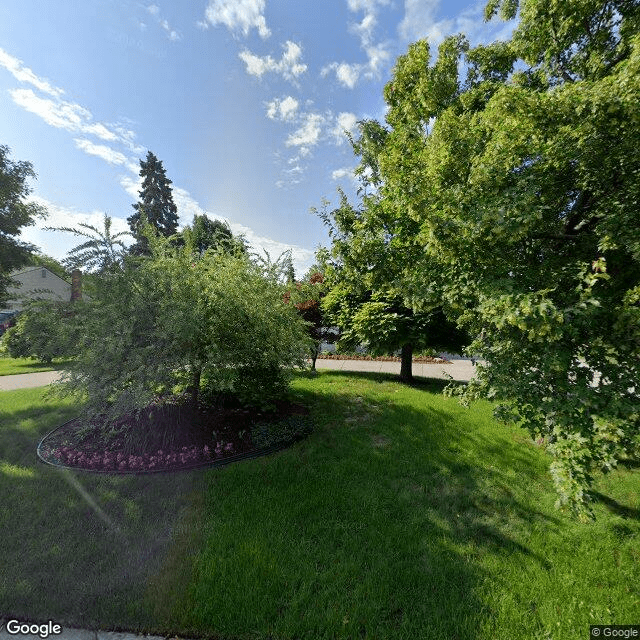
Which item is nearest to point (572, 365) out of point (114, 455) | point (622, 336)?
point (622, 336)

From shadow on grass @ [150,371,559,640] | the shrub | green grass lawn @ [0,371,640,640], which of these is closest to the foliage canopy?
green grass lawn @ [0,371,640,640]

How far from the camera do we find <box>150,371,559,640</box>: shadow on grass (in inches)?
98.6

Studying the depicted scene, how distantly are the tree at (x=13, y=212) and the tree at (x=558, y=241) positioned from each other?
1325 centimetres

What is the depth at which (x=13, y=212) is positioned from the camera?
35.6 ft

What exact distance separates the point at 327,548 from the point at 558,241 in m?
4.55

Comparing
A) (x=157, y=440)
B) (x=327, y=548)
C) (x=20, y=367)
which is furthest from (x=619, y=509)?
(x=20, y=367)

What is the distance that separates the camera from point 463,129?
456cm

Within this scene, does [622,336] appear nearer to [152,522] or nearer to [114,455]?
[152,522]

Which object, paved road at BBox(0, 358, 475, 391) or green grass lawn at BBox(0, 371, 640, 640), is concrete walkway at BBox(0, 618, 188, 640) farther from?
paved road at BBox(0, 358, 475, 391)

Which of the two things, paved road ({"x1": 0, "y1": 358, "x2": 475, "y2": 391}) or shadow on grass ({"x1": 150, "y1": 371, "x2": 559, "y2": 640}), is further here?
paved road ({"x1": 0, "y1": 358, "x2": 475, "y2": 391})

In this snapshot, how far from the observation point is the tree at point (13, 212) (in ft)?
34.0

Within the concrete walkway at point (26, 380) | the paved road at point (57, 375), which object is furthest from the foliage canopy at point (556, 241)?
the concrete walkway at point (26, 380)

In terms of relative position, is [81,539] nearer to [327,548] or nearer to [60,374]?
[327,548]

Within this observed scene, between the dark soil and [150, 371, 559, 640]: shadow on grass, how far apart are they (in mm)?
688
